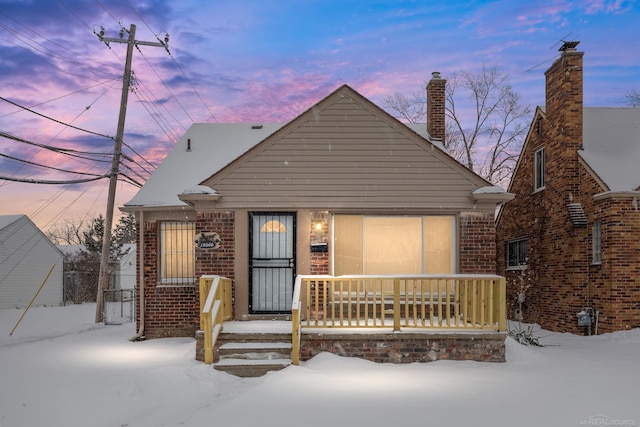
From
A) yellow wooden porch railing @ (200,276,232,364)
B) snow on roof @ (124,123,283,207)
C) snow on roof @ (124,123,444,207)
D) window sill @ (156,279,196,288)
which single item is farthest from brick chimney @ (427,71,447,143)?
window sill @ (156,279,196,288)

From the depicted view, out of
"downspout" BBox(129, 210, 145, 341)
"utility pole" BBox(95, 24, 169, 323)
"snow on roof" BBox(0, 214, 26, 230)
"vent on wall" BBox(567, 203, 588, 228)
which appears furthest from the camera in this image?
"snow on roof" BBox(0, 214, 26, 230)

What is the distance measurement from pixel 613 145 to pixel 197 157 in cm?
1100

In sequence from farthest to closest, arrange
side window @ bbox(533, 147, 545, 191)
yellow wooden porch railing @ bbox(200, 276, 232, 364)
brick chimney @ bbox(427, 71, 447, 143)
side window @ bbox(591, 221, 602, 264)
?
side window @ bbox(533, 147, 545, 191)
brick chimney @ bbox(427, 71, 447, 143)
side window @ bbox(591, 221, 602, 264)
yellow wooden porch railing @ bbox(200, 276, 232, 364)

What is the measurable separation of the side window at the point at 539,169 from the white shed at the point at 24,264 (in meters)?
26.3

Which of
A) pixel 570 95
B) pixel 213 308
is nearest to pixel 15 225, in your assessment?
pixel 213 308

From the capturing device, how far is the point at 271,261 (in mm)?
12000

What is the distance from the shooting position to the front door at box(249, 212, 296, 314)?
11992 millimetres

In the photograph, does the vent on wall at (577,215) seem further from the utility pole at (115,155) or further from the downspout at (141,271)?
the utility pole at (115,155)

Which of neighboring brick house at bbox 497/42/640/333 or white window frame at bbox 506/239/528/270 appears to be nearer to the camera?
neighboring brick house at bbox 497/42/640/333

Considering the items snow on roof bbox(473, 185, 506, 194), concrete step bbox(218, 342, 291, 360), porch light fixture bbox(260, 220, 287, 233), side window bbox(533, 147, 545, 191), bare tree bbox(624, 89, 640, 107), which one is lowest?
concrete step bbox(218, 342, 291, 360)

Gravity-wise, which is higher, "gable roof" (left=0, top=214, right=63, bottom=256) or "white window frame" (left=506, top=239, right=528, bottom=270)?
"gable roof" (left=0, top=214, right=63, bottom=256)

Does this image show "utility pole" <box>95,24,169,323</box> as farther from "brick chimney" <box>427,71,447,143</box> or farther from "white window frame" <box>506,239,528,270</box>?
"white window frame" <box>506,239,528,270</box>

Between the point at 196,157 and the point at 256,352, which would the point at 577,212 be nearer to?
the point at 256,352

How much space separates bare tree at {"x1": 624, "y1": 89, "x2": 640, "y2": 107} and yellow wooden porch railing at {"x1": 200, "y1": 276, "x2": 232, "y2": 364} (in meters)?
28.5
